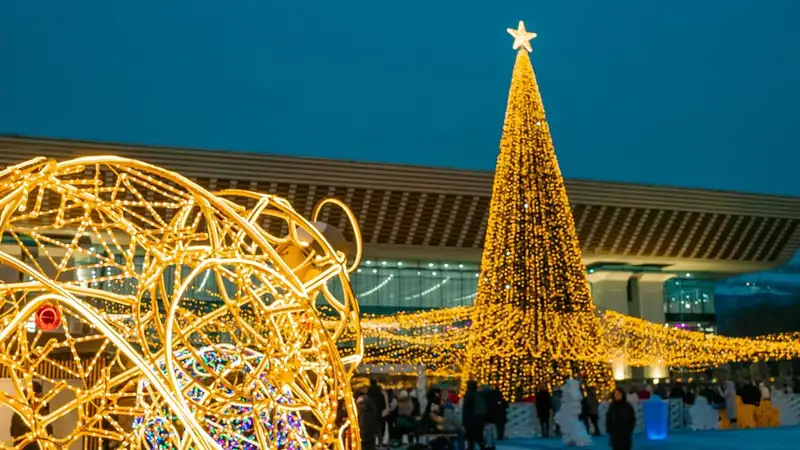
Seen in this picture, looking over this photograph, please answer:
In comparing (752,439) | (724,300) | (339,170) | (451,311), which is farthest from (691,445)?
(724,300)

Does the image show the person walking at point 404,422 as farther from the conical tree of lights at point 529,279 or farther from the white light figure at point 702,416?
the white light figure at point 702,416

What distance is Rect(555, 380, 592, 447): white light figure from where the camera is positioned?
13719 mm

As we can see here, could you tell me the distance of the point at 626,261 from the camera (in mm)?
35438

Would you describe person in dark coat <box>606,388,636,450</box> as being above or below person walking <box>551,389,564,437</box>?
below

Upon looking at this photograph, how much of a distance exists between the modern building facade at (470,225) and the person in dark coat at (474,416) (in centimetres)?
1740

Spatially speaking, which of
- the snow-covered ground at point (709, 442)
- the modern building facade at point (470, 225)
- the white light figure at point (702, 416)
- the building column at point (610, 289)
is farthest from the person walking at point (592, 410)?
the building column at point (610, 289)

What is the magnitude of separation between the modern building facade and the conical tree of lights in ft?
38.2

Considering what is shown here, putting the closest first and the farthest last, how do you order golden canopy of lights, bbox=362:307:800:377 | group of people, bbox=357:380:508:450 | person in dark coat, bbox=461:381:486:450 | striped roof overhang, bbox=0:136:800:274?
group of people, bbox=357:380:508:450, person in dark coat, bbox=461:381:486:450, golden canopy of lights, bbox=362:307:800:377, striped roof overhang, bbox=0:136:800:274

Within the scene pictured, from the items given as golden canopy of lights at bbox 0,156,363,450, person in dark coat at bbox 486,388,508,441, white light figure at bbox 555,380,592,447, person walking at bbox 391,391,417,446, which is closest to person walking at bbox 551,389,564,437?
white light figure at bbox 555,380,592,447

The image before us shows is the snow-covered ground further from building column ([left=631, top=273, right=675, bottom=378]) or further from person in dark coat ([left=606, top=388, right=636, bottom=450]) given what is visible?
building column ([left=631, top=273, right=675, bottom=378])

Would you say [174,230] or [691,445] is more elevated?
[174,230]

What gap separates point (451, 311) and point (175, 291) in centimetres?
2328

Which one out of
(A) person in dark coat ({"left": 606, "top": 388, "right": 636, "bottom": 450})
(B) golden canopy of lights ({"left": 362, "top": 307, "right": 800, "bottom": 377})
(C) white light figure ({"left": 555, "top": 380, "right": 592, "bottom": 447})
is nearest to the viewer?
(A) person in dark coat ({"left": 606, "top": 388, "right": 636, "bottom": 450})

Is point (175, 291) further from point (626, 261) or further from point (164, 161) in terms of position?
point (626, 261)
